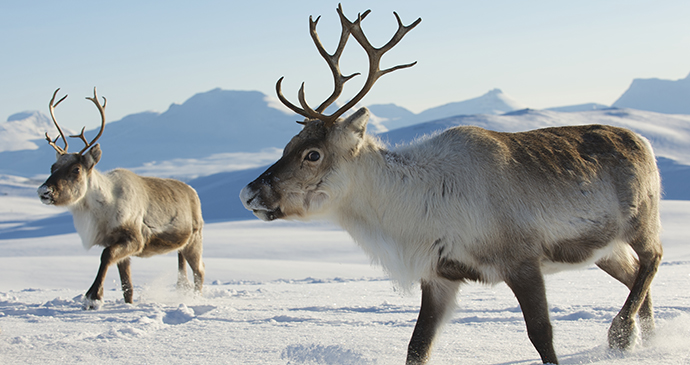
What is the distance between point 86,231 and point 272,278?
4692 millimetres

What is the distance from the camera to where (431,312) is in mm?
3752

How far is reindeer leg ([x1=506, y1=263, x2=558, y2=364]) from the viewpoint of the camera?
10.8ft

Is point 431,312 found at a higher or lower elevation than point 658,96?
higher

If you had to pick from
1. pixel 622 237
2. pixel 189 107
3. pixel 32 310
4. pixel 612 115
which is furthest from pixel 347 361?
pixel 189 107

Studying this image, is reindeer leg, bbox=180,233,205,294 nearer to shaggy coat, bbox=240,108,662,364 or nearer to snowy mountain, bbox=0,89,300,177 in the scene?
shaggy coat, bbox=240,108,662,364

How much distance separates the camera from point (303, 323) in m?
5.16

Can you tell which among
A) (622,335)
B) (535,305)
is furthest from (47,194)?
(622,335)

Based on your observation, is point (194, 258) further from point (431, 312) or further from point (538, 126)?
point (538, 126)

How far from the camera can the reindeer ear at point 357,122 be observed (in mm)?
3543

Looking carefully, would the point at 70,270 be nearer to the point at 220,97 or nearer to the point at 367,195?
the point at 367,195

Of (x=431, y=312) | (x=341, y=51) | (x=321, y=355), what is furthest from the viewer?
(x=341, y=51)

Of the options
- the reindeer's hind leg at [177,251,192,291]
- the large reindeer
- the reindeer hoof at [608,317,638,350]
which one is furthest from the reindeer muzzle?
the reindeer hoof at [608,317,638,350]

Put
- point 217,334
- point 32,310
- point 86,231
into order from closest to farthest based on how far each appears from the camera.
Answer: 1. point 217,334
2. point 32,310
3. point 86,231

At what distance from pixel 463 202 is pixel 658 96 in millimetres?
148094
